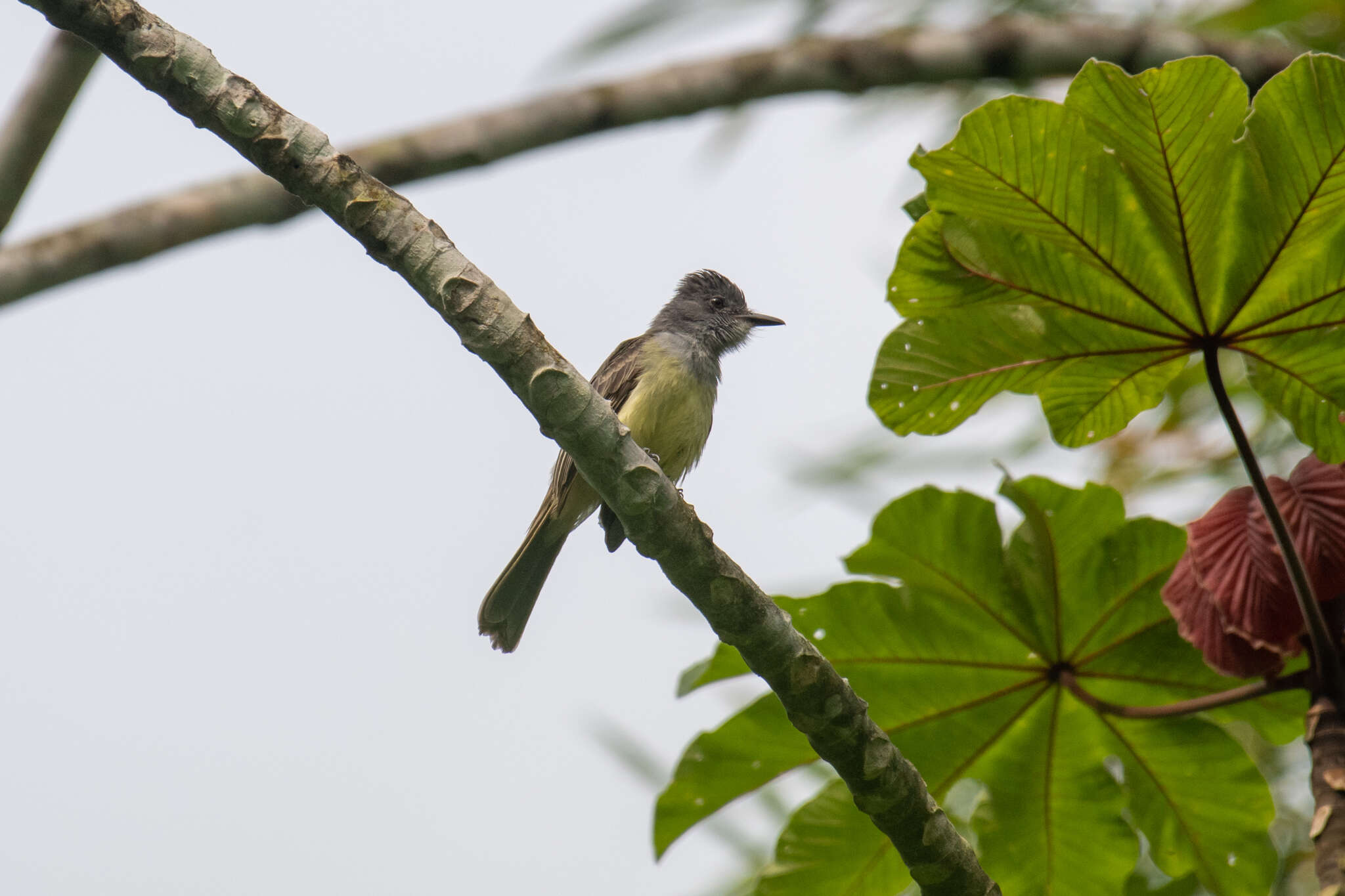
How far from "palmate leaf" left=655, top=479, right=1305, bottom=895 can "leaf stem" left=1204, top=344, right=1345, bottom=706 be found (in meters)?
0.40

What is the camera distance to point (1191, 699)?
283 cm

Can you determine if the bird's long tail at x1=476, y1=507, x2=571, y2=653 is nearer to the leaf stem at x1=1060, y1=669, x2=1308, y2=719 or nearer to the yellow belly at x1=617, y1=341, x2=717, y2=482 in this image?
the yellow belly at x1=617, y1=341, x2=717, y2=482

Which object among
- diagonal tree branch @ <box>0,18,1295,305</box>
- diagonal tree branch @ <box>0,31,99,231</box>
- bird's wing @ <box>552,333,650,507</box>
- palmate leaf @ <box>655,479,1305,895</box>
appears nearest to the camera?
palmate leaf @ <box>655,479,1305,895</box>

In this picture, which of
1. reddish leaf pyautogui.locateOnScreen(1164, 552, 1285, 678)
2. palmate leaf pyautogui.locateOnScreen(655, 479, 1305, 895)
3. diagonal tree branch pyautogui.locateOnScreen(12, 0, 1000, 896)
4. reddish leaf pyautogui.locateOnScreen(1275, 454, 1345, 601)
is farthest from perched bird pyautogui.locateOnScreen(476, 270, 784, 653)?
reddish leaf pyautogui.locateOnScreen(1275, 454, 1345, 601)

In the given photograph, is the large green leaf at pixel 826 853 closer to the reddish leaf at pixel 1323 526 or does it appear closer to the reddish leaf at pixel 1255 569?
the reddish leaf at pixel 1255 569

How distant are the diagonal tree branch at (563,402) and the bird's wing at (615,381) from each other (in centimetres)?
207

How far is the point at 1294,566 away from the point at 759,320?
3636mm

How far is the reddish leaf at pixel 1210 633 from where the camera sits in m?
2.50

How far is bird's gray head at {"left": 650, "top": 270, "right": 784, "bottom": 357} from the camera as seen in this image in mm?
5590

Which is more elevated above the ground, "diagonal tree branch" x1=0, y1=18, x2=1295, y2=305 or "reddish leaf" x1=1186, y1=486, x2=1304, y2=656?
"diagonal tree branch" x1=0, y1=18, x2=1295, y2=305

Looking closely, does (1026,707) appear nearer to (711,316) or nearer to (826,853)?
(826,853)

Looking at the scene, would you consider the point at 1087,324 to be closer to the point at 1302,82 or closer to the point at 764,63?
the point at 1302,82

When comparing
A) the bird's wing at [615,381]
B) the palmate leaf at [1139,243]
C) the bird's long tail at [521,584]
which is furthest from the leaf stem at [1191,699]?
the bird's wing at [615,381]

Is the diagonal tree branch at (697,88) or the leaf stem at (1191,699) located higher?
the diagonal tree branch at (697,88)
